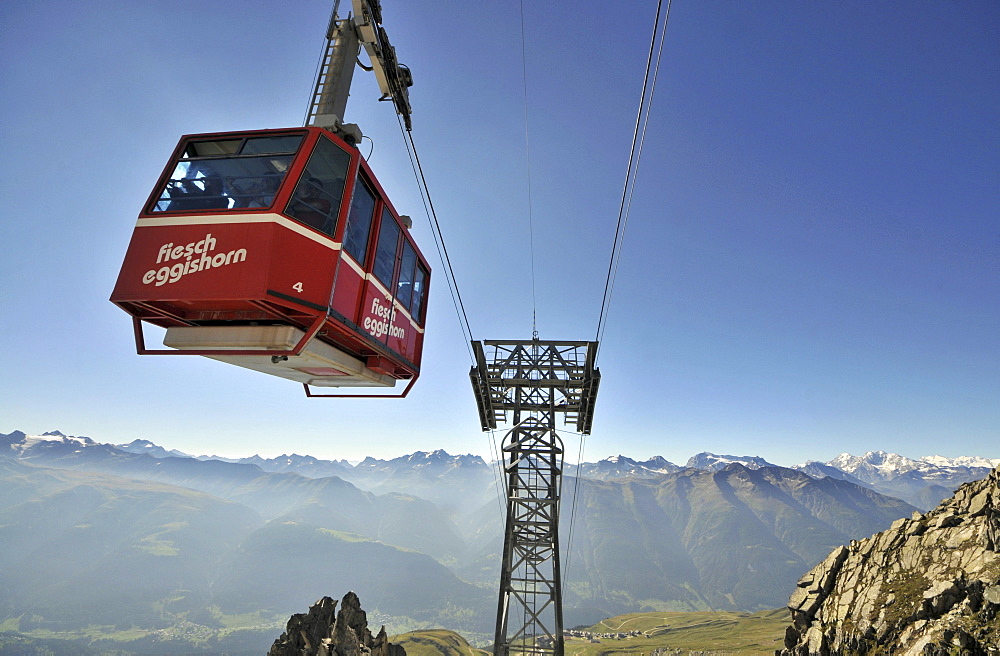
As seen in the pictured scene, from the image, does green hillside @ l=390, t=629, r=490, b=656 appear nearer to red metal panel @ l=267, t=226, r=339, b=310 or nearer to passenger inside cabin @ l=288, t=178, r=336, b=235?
red metal panel @ l=267, t=226, r=339, b=310

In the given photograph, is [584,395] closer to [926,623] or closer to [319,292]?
[319,292]

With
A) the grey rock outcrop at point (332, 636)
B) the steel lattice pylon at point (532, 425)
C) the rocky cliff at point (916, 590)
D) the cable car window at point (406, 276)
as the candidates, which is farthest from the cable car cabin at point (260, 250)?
the grey rock outcrop at point (332, 636)

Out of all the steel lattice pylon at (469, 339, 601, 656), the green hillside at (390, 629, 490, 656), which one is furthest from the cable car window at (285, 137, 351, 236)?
the green hillside at (390, 629, 490, 656)

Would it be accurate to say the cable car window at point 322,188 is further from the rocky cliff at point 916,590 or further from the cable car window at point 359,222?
the rocky cliff at point 916,590

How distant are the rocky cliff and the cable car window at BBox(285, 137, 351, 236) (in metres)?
39.4

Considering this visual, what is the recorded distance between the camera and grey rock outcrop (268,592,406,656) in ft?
162

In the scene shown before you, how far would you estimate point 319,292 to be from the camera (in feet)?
19.9

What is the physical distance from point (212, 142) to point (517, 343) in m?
11.9

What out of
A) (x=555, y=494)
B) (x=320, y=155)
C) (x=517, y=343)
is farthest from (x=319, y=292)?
(x=555, y=494)

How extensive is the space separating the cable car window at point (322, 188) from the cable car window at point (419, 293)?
3337 millimetres

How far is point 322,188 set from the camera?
21.5 ft

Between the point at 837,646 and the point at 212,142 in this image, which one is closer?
the point at 212,142

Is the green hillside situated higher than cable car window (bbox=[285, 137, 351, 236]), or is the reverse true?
cable car window (bbox=[285, 137, 351, 236])

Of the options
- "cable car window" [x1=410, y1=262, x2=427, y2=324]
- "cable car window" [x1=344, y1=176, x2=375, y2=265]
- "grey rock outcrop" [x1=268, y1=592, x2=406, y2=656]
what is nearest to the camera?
"cable car window" [x1=344, y1=176, x2=375, y2=265]
